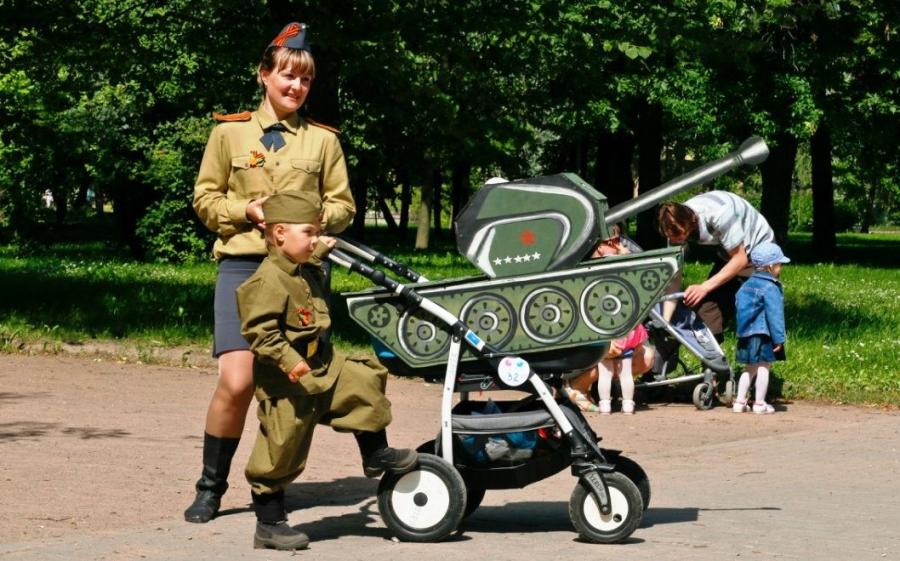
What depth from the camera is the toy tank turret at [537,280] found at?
238 inches

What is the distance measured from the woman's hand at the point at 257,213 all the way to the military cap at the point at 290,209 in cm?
12

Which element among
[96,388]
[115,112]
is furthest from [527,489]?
[115,112]

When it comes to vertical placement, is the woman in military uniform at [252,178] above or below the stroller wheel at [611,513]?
above

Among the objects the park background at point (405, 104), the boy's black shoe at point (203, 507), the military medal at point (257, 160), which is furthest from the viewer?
the park background at point (405, 104)

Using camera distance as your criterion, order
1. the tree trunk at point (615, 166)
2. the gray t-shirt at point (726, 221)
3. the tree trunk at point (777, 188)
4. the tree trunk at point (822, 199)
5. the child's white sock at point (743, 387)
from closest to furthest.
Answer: the gray t-shirt at point (726, 221) → the child's white sock at point (743, 387) → the tree trunk at point (777, 188) → the tree trunk at point (615, 166) → the tree trunk at point (822, 199)

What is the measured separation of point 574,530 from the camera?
250 inches

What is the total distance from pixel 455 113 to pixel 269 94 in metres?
11.0

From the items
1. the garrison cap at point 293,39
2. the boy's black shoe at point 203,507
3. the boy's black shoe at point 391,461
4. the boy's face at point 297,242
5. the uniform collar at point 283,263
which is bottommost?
the boy's black shoe at point 203,507

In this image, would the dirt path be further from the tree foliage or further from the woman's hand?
the tree foliage

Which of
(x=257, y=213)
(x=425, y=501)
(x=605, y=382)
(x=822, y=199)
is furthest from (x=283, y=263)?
(x=822, y=199)

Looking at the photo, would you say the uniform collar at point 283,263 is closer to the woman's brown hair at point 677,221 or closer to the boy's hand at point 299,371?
the boy's hand at point 299,371

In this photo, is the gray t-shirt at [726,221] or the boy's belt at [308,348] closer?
the boy's belt at [308,348]

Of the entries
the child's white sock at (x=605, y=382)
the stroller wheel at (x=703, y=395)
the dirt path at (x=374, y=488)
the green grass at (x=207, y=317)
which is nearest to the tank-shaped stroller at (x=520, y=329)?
the dirt path at (x=374, y=488)

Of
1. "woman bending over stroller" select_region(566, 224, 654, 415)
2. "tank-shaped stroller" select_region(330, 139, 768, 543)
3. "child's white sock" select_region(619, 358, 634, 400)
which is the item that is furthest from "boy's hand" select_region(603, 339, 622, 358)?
"tank-shaped stroller" select_region(330, 139, 768, 543)
